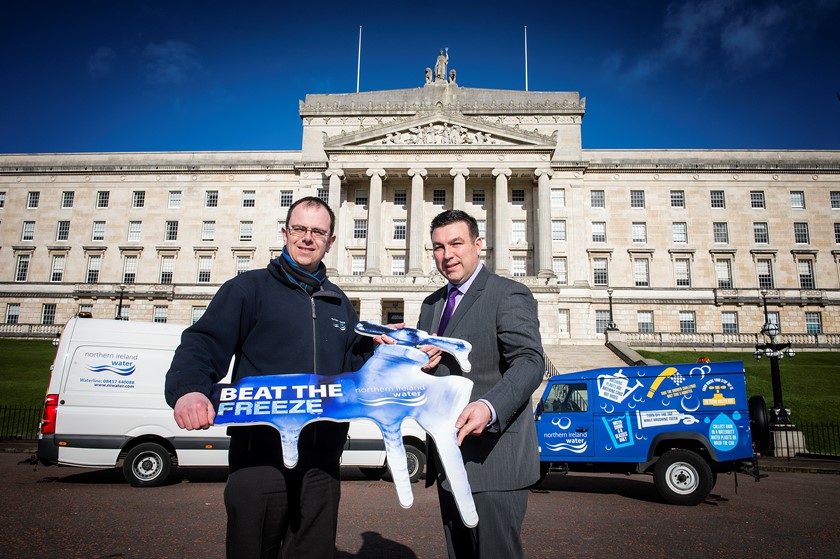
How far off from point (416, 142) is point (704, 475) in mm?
38111

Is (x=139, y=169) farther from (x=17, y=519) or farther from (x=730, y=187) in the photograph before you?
(x=730, y=187)

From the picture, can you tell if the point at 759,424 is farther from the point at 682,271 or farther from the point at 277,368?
the point at 682,271

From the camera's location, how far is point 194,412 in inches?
107

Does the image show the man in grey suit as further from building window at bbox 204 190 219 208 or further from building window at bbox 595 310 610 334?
building window at bbox 204 190 219 208

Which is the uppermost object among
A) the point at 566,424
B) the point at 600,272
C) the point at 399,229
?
the point at 399,229

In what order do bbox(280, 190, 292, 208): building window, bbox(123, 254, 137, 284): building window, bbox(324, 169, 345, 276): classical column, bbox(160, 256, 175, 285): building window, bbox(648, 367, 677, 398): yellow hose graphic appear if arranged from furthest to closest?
bbox(280, 190, 292, 208): building window < bbox(123, 254, 137, 284): building window < bbox(160, 256, 175, 285): building window < bbox(324, 169, 345, 276): classical column < bbox(648, 367, 677, 398): yellow hose graphic

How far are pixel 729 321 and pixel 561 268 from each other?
14882 mm

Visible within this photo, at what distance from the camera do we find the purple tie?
3.81 meters

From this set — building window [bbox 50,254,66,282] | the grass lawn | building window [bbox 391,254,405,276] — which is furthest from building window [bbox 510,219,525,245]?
building window [bbox 50,254,66,282]

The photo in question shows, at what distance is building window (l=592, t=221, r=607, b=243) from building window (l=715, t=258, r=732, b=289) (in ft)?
33.1

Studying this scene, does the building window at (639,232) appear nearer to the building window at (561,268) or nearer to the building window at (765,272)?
the building window at (561,268)

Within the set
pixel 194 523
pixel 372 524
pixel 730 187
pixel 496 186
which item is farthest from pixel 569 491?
pixel 730 187

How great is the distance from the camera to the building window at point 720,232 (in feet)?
157

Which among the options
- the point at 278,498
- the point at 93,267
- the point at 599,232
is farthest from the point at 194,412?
the point at 93,267
